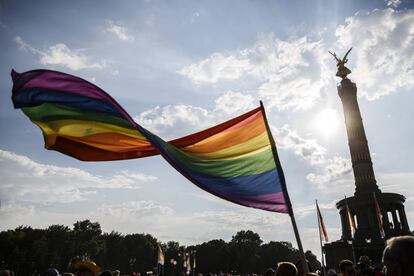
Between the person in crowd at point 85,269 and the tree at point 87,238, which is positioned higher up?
the tree at point 87,238

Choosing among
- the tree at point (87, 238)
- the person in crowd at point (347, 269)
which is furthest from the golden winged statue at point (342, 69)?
the tree at point (87, 238)

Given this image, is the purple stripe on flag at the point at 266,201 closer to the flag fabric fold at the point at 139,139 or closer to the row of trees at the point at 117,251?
the flag fabric fold at the point at 139,139

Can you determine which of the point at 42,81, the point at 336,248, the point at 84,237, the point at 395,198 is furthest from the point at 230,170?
the point at 84,237

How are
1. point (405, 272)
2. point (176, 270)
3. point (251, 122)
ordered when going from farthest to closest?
point (176, 270)
point (251, 122)
point (405, 272)

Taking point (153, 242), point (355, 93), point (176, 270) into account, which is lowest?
point (176, 270)

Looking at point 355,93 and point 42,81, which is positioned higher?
point 355,93

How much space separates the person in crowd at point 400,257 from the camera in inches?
92.0

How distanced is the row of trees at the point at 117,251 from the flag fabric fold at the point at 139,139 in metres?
94.9

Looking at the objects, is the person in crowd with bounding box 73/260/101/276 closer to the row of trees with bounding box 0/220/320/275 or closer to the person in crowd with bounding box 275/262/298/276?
the person in crowd with bounding box 275/262/298/276

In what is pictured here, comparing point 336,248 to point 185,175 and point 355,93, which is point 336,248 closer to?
point 355,93

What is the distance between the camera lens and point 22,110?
6.86m

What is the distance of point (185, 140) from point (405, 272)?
5054mm

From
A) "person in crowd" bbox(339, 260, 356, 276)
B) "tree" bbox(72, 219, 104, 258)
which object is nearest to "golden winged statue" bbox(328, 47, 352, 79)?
"person in crowd" bbox(339, 260, 356, 276)

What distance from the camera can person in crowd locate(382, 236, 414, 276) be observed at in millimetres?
2336
